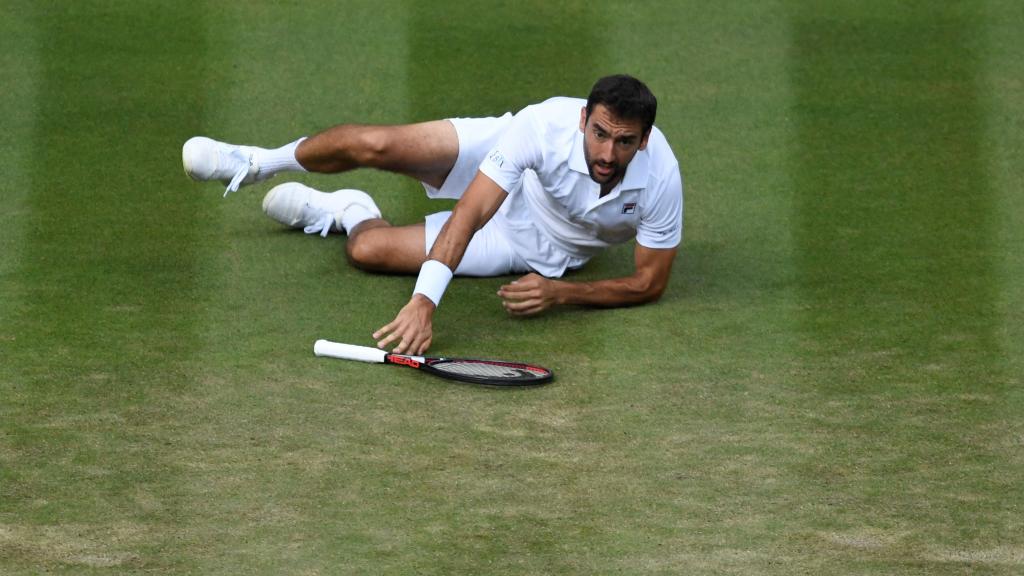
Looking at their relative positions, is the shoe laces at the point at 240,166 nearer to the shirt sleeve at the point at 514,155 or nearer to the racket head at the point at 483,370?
the shirt sleeve at the point at 514,155

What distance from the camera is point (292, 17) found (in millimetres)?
10523

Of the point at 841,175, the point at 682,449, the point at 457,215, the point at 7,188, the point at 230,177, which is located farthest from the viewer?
the point at 841,175

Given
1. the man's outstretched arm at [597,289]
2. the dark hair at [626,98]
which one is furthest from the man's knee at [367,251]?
the dark hair at [626,98]

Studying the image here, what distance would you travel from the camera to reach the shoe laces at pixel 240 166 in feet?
24.8

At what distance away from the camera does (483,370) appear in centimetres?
625

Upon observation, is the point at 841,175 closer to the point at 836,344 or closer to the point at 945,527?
the point at 836,344

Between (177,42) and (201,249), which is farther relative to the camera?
(177,42)

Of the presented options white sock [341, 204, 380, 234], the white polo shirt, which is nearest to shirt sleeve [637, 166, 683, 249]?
the white polo shirt

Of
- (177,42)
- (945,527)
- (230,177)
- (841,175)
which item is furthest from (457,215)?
(177,42)

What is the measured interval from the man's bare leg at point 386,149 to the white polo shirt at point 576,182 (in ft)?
1.24

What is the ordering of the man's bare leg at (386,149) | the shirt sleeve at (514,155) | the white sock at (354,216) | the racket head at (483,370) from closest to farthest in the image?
the racket head at (483,370), the shirt sleeve at (514,155), the man's bare leg at (386,149), the white sock at (354,216)

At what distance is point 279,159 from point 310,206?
0.54m

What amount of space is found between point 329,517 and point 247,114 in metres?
4.65

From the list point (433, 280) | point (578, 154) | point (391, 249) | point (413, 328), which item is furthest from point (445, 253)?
point (391, 249)
